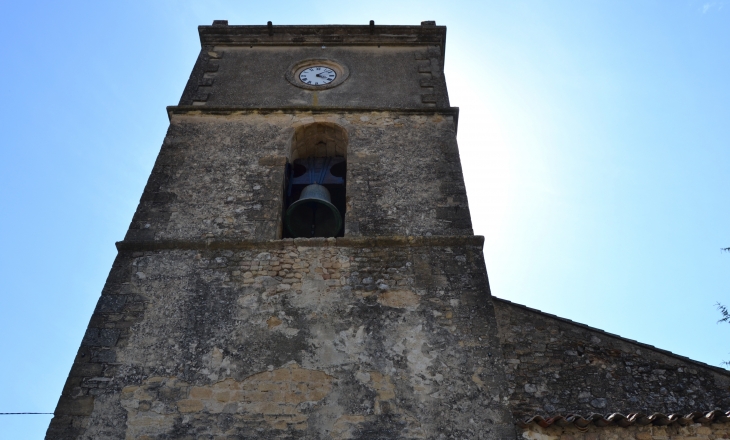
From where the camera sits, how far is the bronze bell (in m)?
7.16

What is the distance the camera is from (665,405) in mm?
6055

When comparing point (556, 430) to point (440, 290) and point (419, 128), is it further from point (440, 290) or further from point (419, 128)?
point (419, 128)

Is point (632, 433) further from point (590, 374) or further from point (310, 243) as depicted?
→ point (310, 243)

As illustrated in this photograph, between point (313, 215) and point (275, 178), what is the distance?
56 centimetres

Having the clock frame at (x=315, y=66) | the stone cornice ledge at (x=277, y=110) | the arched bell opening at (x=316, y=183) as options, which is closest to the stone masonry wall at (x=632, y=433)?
the arched bell opening at (x=316, y=183)

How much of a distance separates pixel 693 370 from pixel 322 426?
337cm

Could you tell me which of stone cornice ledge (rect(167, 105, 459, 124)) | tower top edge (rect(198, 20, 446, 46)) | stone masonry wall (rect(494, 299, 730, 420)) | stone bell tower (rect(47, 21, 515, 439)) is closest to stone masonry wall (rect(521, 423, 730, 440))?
stone bell tower (rect(47, 21, 515, 439))

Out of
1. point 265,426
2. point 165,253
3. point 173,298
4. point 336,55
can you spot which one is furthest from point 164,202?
point 336,55

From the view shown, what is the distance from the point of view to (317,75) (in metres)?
9.51

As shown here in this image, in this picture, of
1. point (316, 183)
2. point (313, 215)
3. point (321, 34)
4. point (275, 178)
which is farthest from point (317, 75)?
point (313, 215)

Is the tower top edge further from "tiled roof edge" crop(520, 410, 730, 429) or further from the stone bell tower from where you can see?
"tiled roof edge" crop(520, 410, 730, 429)

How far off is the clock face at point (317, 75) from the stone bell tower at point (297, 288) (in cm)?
33

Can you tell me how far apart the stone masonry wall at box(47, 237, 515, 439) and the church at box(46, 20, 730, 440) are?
0.01 meters

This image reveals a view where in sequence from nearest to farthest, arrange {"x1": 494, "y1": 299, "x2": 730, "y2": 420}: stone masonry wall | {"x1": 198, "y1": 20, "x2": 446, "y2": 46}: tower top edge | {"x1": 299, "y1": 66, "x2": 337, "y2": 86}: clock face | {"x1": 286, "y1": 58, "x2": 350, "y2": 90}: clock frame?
{"x1": 494, "y1": 299, "x2": 730, "y2": 420}: stone masonry wall → {"x1": 286, "y1": 58, "x2": 350, "y2": 90}: clock frame → {"x1": 299, "y1": 66, "x2": 337, "y2": 86}: clock face → {"x1": 198, "y1": 20, "x2": 446, "y2": 46}: tower top edge
